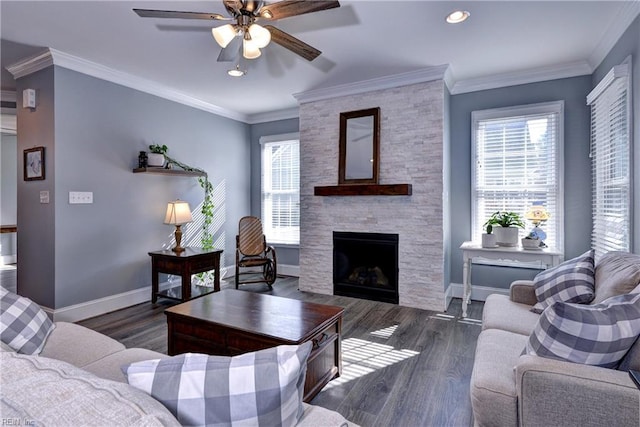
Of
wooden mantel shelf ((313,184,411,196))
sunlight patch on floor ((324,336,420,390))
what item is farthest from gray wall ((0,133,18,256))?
sunlight patch on floor ((324,336,420,390))

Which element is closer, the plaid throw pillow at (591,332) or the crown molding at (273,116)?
the plaid throw pillow at (591,332)

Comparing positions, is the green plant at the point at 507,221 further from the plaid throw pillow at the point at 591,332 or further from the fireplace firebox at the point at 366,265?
the plaid throw pillow at the point at 591,332

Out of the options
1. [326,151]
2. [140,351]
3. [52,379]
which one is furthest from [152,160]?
[52,379]

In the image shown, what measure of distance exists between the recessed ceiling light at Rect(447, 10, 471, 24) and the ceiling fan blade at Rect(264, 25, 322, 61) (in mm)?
1102

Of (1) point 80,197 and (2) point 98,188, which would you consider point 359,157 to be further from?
(1) point 80,197

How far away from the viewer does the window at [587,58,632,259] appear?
248 cm

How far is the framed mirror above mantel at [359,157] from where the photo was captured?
12.7ft

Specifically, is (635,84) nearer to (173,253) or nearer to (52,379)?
(52,379)

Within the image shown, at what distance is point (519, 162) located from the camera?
3.73 m

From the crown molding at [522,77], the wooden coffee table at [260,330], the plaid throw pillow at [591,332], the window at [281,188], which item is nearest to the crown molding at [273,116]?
the window at [281,188]

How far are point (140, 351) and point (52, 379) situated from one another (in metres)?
1.01

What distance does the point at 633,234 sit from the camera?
2352 millimetres

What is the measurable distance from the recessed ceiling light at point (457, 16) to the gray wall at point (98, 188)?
3.45 meters

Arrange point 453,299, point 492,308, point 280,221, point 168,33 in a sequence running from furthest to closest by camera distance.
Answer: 1. point 280,221
2. point 453,299
3. point 168,33
4. point 492,308
